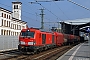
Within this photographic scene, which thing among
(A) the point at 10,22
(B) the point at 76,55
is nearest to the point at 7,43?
(B) the point at 76,55

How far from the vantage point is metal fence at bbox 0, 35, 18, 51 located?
112ft

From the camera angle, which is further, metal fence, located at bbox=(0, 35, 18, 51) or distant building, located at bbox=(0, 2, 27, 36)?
distant building, located at bbox=(0, 2, 27, 36)

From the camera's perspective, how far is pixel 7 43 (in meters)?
36.3

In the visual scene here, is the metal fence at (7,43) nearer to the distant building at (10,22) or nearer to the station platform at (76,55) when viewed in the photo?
the station platform at (76,55)

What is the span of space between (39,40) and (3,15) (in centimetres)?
4758

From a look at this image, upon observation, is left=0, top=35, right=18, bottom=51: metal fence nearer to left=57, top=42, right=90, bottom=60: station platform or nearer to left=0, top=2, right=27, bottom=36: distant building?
left=57, top=42, right=90, bottom=60: station platform

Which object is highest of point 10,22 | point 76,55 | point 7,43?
point 10,22

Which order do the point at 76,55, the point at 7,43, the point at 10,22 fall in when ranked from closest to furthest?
the point at 76,55 → the point at 7,43 → the point at 10,22

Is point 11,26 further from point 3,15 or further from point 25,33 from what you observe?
point 25,33

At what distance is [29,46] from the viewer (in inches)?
1007

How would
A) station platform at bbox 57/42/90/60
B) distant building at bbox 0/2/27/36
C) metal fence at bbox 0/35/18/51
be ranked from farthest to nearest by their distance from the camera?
distant building at bbox 0/2/27/36, metal fence at bbox 0/35/18/51, station platform at bbox 57/42/90/60

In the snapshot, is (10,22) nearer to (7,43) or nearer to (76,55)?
(7,43)

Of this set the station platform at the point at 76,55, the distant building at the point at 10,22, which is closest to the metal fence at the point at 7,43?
the station platform at the point at 76,55

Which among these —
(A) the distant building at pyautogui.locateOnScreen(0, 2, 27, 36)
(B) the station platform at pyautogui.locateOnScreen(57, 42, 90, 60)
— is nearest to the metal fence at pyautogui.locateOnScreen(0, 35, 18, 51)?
(B) the station platform at pyautogui.locateOnScreen(57, 42, 90, 60)
